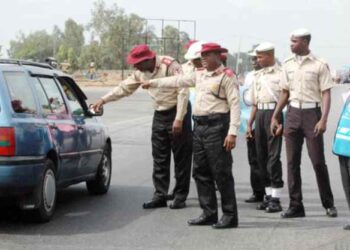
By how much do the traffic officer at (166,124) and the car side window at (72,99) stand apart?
Result: 0.57 metres

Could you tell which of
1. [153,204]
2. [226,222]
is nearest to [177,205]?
[153,204]

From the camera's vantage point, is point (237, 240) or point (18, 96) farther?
point (18, 96)

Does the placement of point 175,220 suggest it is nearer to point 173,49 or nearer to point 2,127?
point 2,127

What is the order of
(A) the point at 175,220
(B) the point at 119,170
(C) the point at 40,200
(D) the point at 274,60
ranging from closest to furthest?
(C) the point at 40,200 < (A) the point at 175,220 < (D) the point at 274,60 < (B) the point at 119,170

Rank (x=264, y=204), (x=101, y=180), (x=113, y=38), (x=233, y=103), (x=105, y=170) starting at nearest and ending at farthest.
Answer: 1. (x=233, y=103)
2. (x=264, y=204)
3. (x=101, y=180)
4. (x=105, y=170)
5. (x=113, y=38)

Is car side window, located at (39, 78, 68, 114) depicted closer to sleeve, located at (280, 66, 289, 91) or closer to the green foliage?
sleeve, located at (280, 66, 289, 91)

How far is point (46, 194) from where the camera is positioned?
7.70m

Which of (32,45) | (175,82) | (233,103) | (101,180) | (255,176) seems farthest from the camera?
(32,45)

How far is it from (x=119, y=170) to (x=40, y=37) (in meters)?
144

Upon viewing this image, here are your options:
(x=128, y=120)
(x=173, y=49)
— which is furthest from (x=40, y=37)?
(x=128, y=120)

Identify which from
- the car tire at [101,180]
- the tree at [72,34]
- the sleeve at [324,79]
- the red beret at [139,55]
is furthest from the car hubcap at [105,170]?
the tree at [72,34]

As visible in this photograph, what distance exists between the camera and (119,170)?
486 inches

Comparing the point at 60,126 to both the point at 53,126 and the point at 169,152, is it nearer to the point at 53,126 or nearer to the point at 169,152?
the point at 53,126

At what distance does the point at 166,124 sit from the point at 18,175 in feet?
7.54
